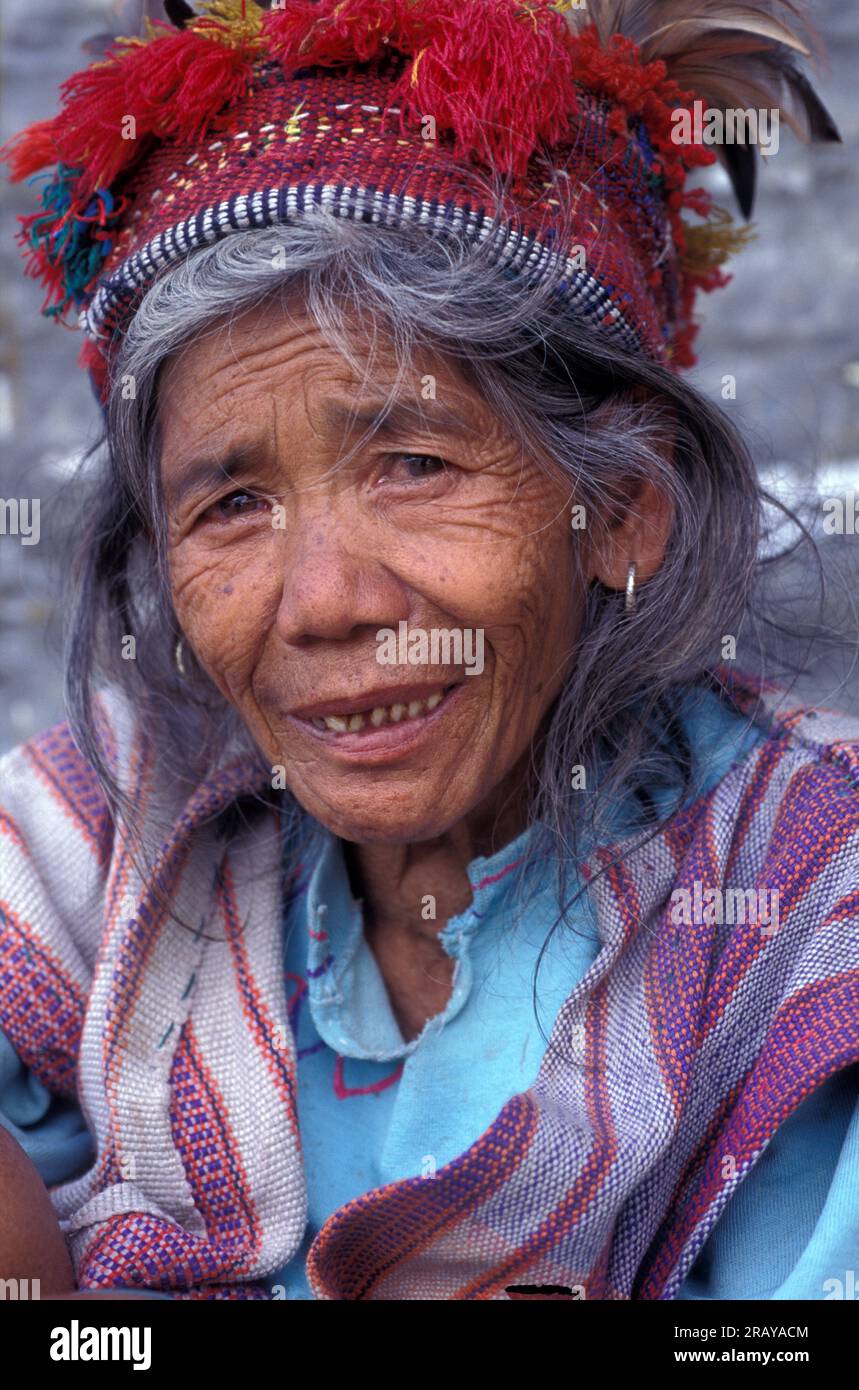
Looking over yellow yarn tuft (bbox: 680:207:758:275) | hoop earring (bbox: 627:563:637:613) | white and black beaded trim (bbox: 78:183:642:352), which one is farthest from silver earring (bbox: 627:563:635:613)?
yellow yarn tuft (bbox: 680:207:758:275)

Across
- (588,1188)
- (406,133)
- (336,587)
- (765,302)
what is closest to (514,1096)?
(588,1188)

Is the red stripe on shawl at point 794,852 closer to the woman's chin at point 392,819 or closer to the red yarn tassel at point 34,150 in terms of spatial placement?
the woman's chin at point 392,819

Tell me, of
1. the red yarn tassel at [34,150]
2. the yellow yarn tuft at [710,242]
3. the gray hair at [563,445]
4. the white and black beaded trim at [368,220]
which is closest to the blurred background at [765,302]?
the yellow yarn tuft at [710,242]

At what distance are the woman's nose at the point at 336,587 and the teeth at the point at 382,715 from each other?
129 millimetres

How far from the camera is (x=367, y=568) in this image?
188 cm

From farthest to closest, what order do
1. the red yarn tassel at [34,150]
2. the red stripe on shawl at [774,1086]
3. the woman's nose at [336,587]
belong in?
the red yarn tassel at [34,150] < the woman's nose at [336,587] < the red stripe on shawl at [774,1086]

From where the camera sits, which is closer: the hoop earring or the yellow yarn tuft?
the hoop earring

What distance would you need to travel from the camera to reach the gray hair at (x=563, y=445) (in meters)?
1.86

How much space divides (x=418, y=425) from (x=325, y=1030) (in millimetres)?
895

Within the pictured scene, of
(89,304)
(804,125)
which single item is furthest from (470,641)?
(804,125)

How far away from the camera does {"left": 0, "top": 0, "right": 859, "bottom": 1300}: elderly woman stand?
1854 millimetres

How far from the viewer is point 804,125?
2.37 meters

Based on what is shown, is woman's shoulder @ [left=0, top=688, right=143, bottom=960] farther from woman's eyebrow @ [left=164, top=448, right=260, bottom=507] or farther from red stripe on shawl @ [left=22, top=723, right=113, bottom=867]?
woman's eyebrow @ [left=164, top=448, right=260, bottom=507]

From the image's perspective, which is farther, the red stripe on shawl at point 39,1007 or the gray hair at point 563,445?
the red stripe on shawl at point 39,1007
